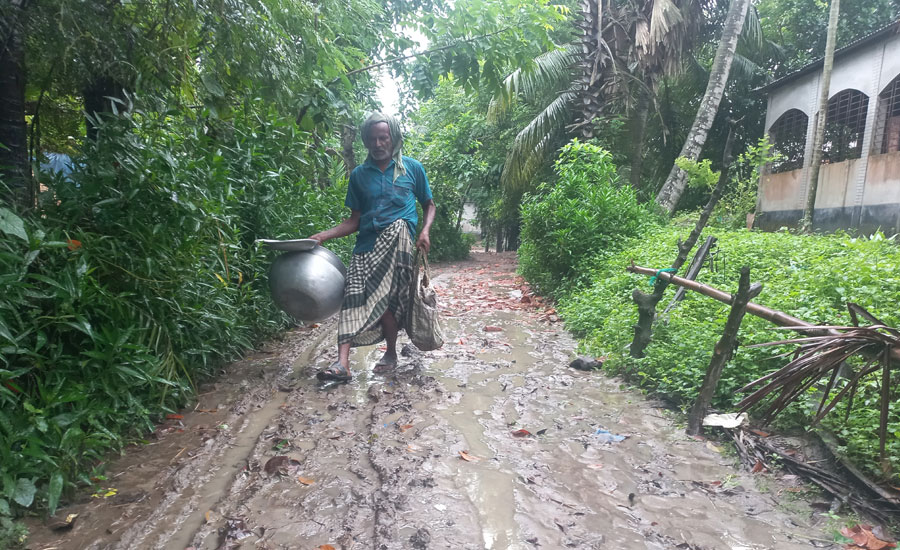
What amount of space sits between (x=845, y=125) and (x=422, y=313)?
12.4 meters

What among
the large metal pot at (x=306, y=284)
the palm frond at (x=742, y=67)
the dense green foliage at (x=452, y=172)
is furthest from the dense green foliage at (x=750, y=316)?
the palm frond at (x=742, y=67)

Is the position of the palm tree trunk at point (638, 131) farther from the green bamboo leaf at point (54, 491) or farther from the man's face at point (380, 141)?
the green bamboo leaf at point (54, 491)

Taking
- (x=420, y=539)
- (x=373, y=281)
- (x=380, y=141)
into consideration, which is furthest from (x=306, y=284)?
(x=420, y=539)

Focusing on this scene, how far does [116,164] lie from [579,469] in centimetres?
288

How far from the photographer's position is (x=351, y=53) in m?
5.58

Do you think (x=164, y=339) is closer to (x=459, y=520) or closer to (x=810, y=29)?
(x=459, y=520)

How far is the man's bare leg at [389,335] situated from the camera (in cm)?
409

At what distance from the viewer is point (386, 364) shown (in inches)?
165

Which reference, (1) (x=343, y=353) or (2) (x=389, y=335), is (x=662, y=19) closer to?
(2) (x=389, y=335)

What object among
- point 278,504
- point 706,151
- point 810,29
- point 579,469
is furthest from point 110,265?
point 810,29

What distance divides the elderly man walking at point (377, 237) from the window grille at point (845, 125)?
11.3 m

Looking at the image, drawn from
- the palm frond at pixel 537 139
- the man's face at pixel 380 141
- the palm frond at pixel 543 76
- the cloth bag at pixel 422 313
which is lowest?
the cloth bag at pixel 422 313

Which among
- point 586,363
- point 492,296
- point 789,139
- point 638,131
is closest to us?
point 586,363

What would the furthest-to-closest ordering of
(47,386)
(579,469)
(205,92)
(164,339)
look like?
1. (205,92)
2. (164,339)
3. (579,469)
4. (47,386)
